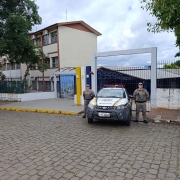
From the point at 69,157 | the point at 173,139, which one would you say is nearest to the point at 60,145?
the point at 69,157

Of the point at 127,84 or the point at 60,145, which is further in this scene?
the point at 127,84

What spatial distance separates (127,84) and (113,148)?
7735 mm

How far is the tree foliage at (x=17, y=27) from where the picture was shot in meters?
12.4

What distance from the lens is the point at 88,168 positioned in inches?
142

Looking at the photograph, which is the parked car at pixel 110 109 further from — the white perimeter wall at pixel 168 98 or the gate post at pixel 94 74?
the gate post at pixel 94 74

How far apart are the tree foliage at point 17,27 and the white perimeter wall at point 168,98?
9.86 meters

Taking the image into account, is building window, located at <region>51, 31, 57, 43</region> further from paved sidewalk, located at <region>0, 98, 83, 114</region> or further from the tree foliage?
paved sidewalk, located at <region>0, 98, 83, 114</region>

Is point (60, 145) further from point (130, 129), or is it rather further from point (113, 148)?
point (130, 129)

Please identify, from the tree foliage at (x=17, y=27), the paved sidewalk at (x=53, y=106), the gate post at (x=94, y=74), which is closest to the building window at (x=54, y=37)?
the tree foliage at (x=17, y=27)

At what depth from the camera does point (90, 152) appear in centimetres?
441

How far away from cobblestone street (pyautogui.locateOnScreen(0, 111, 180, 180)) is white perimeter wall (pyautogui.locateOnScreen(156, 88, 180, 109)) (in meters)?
3.37

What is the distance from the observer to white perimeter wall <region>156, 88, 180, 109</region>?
9680 millimetres

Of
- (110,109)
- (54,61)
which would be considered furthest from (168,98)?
(54,61)

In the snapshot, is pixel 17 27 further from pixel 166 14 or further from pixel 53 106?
pixel 166 14
